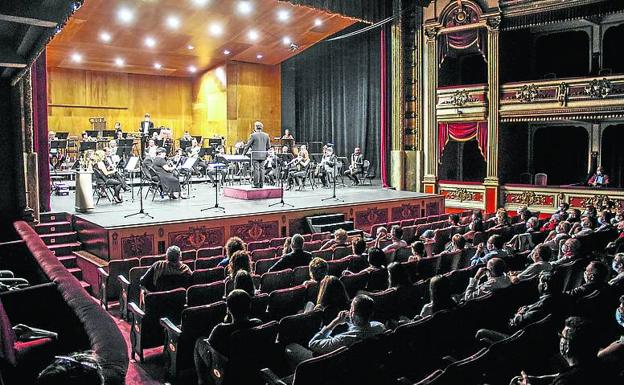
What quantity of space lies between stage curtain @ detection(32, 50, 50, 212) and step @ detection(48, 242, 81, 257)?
1.08 metres

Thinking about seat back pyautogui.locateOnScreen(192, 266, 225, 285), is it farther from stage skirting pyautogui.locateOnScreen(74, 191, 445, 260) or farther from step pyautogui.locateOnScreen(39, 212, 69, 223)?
step pyautogui.locateOnScreen(39, 212, 69, 223)

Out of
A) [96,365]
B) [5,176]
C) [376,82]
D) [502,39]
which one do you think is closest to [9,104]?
[5,176]

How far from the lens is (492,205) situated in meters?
13.8

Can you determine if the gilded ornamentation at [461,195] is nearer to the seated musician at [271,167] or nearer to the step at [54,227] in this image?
the seated musician at [271,167]

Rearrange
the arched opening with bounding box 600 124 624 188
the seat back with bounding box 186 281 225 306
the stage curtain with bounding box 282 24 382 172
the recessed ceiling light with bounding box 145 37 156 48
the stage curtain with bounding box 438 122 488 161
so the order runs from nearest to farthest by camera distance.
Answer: the seat back with bounding box 186 281 225 306
the arched opening with bounding box 600 124 624 188
the stage curtain with bounding box 438 122 488 161
the recessed ceiling light with bounding box 145 37 156 48
the stage curtain with bounding box 282 24 382 172

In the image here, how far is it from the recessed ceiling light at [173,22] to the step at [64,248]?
8.19 meters

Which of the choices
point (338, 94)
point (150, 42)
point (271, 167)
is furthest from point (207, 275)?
point (338, 94)

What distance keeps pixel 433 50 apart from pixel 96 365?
1448 centimetres

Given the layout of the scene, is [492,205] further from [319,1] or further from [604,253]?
[604,253]

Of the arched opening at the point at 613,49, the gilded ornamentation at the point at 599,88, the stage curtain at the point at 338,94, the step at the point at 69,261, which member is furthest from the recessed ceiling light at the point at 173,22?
the arched opening at the point at 613,49

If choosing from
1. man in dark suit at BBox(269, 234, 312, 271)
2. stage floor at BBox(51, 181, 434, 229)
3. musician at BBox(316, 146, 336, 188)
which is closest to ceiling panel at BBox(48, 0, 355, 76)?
musician at BBox(316, 146, 336, 188)

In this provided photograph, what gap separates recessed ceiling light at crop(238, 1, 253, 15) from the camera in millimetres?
14398

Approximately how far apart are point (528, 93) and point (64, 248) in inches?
421

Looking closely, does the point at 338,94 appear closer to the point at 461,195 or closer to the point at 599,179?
the point at 461,195
